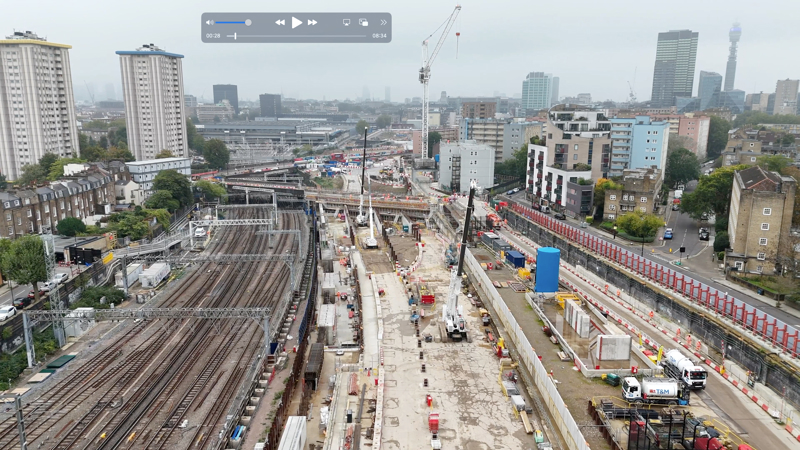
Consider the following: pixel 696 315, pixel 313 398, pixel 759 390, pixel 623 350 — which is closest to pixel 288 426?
pixel 313 398

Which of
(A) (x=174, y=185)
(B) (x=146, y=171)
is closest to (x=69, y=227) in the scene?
(A) (x=174, y=185)

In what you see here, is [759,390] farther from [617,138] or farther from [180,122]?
[180,122]

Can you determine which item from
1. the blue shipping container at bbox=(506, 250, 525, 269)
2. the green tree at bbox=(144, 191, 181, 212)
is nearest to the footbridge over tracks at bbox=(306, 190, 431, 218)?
the green tree at bbox=(144, 191, 181, 212)

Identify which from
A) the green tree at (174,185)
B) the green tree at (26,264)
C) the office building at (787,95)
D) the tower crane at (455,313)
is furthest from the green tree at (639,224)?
the office building at (787,95)

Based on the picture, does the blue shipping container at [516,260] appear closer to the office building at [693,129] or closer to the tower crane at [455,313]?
the tower crane at [455,313]

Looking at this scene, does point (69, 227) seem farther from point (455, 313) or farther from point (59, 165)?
point (455, 313)

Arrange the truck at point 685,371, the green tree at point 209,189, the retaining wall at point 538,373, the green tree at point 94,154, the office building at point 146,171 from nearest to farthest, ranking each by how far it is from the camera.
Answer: the retaining wall at point 538,373 < the truck at point 685,371 < the office building at point 146,171 < the green tree at point 209,189 < the green tree at point 94,154
